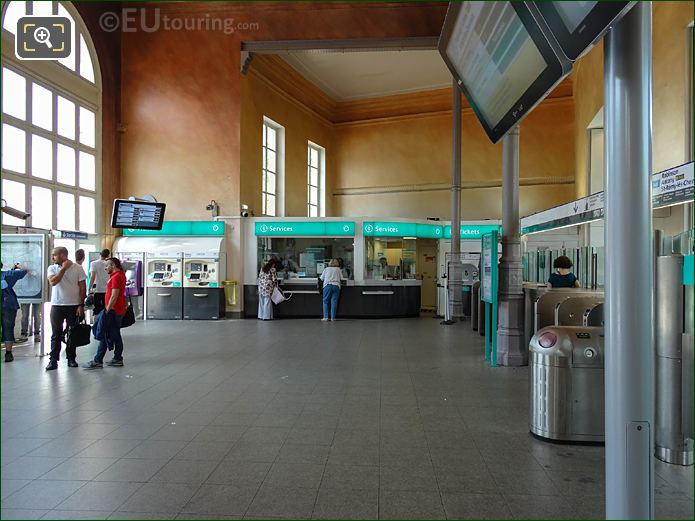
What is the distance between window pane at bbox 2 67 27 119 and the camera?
10438 millimetres

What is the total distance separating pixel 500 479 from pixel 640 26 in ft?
8.57

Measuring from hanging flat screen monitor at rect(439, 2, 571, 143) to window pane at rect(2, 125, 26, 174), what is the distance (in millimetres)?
10150

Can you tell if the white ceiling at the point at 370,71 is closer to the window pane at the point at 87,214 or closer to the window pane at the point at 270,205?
the window pane at the point at 270,205

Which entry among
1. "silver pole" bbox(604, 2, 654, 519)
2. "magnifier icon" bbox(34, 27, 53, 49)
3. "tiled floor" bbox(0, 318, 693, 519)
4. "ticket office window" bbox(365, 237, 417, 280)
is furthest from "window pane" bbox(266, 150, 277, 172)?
"silver pole" bbox(604, 2, 654, 519)

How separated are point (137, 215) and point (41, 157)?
243 cm

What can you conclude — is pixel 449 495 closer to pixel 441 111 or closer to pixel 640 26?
pixel 640 26

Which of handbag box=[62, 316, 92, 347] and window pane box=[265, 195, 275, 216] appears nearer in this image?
handbag box=[62, 316, 92, 347]

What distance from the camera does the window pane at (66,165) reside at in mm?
12261

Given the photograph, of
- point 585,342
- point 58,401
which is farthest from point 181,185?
point 585,342

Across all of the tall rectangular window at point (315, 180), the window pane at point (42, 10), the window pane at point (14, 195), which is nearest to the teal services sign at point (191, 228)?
the window pane at point (14, 195)

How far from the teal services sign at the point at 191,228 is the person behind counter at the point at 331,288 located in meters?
2.96

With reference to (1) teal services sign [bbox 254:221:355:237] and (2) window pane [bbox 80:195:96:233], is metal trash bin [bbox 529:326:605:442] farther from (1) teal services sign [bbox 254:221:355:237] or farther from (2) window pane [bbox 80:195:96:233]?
(2) window pane [bbox 80:195:96:233]

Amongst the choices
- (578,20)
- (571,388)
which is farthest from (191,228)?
(578,20)

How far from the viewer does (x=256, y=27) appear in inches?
527
